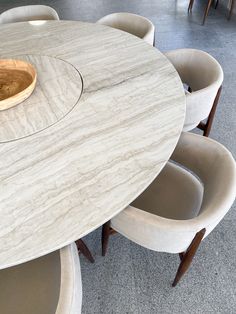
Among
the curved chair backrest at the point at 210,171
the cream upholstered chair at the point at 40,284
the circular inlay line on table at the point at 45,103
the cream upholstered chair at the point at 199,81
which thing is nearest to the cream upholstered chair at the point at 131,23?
the cream upholstered chair at the point at 199,81

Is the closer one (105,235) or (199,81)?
(105,235)

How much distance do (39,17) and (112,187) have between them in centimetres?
207

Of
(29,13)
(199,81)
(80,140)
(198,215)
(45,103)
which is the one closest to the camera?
(198,215)

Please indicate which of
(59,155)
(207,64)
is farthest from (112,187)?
(207,64)

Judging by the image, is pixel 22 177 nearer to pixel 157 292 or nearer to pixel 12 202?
pixel 12 202

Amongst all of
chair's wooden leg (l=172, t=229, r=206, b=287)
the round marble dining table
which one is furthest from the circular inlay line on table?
chair's wooden leg (l=172, t=229, r=206, b=287)

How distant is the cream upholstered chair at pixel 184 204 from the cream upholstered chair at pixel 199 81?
0.26 metres

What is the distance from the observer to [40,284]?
96cm

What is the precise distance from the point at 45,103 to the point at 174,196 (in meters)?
0.72

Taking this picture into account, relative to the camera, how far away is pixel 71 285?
0.79 meters

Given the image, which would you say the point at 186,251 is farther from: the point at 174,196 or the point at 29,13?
the point at 29,13

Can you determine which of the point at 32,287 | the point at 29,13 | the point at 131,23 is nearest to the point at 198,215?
the point at 32,287

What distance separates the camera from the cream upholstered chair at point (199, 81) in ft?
4.54

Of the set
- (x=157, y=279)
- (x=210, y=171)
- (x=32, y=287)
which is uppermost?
(x=210, y=171)
